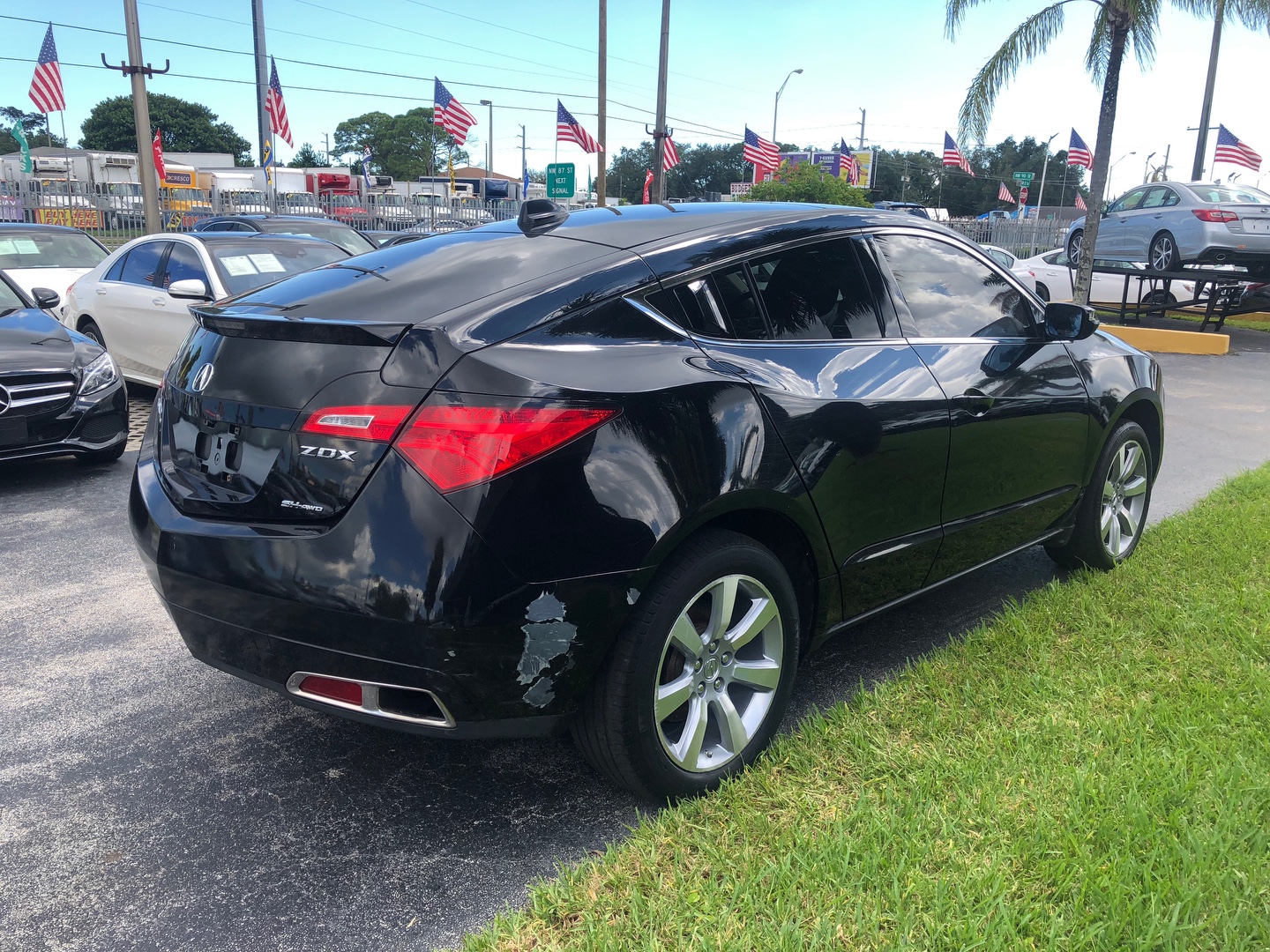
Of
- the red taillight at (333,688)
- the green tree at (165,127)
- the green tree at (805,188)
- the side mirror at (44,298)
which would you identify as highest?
the green tree at (165,127)

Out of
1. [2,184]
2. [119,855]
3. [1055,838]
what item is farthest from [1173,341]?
[2,184]

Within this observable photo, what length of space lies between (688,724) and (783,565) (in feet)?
1.85

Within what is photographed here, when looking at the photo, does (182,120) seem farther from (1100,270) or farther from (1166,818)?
(1166,818)

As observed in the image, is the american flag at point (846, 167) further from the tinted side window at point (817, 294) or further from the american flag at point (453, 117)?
the tinted side window at point (817, 294)

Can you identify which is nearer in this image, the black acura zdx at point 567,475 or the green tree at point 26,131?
the black acura zdx at point 567,475

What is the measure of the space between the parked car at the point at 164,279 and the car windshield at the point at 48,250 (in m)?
2.60

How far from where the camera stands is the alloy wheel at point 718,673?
2641 millimetres

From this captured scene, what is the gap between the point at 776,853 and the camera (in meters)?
2.46

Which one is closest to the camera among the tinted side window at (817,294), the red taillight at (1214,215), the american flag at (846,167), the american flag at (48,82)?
the tinted side window at (817,294)

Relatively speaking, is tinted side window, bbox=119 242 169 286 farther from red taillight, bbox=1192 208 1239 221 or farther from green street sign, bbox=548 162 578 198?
green street sign, bbox=548 162 578 198

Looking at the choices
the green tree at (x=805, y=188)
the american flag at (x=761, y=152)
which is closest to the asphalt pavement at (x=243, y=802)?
the american flag at (x=761, y=152)

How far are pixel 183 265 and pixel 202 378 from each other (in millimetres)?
6688

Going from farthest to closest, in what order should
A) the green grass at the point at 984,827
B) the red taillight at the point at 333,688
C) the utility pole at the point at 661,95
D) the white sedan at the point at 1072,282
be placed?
the utility pole at the point at 661,95, the white sedan at the point at 1072,282, the red taillight at the point at 333,688, the green grass at the point at 984,827

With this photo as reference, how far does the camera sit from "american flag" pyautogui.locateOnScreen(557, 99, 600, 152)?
25.8 meters
